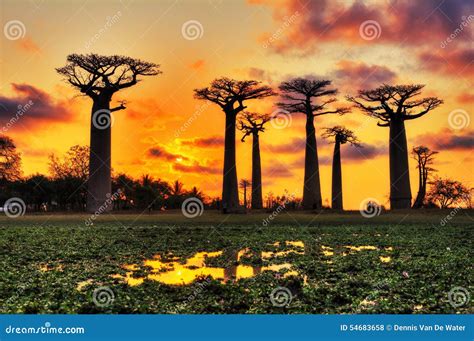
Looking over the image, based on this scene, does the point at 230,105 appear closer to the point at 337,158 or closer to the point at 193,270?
the point at 337,158

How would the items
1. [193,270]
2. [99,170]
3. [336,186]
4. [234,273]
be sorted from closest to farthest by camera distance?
[234,273], [193,270], [99,170], [336,186]

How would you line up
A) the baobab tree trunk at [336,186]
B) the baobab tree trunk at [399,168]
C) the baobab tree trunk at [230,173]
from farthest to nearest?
the baobab tree trunk at [336,186]
the baobab tree trunk at [230,173]
the baobab tree trunk at [399,168]

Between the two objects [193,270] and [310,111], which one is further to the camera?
[310,111]

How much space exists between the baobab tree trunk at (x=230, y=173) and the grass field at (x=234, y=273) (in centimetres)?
2170

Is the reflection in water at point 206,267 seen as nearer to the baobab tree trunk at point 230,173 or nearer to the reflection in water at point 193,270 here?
the reflection in water at point 193,270

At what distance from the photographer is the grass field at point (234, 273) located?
29.6 ft

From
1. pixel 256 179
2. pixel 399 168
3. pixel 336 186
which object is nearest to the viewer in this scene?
pixel 399 168

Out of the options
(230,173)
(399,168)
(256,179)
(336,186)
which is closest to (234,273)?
(230,173)

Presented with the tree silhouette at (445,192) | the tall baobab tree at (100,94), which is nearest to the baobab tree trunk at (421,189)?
the tree silhouette at (445,192)

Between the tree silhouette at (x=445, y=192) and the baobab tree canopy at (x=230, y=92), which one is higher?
the baobab tree canopy at (x=230, y=92)

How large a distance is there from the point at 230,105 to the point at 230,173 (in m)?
5.45

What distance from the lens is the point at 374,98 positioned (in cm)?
4541

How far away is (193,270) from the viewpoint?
42.1 ft

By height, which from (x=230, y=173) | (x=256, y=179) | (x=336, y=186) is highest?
(x=256, y=179)
